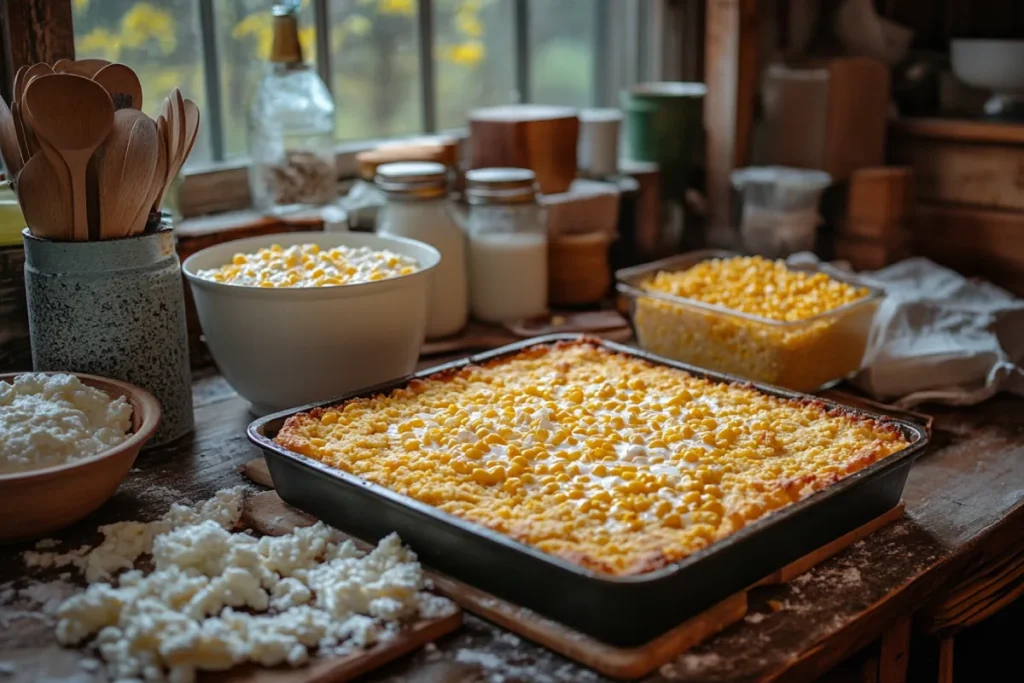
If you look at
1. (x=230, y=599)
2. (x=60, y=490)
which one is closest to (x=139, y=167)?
(x=60, y=490)

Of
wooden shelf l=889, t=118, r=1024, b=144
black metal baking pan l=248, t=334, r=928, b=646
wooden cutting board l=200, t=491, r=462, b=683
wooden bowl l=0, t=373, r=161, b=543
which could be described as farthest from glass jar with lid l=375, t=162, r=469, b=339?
wooden shelf l=889, t=118, r=1024, b=144

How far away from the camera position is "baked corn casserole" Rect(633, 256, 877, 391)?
5.65ft

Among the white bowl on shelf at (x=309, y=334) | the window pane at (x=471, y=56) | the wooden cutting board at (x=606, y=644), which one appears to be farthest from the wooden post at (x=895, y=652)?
the window pane at (x=471, y=56)

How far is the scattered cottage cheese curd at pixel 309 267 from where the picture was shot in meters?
1.62

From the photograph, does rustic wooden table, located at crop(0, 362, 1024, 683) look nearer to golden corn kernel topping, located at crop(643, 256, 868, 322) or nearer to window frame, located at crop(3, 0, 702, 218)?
golden corn kernel topping, located at crop(643, 256, 868, 322)

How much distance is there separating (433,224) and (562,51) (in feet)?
2.95

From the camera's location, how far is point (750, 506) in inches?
46.2

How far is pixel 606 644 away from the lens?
105cm

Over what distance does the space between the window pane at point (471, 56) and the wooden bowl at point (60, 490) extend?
1375 millimetres

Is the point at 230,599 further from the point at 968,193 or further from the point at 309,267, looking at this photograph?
the point at 968,193

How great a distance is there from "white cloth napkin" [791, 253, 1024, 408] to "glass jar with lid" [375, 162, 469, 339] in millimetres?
656

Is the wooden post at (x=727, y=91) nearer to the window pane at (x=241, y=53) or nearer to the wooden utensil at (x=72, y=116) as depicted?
the window pane at (x=241, y=53)

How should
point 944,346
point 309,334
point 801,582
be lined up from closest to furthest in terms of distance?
point 801,582, point 309,334, point 944,346

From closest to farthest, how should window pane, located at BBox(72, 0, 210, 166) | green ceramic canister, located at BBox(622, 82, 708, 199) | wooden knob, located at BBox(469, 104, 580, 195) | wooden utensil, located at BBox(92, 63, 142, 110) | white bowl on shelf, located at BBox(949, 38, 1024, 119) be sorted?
wooden utensil, located at BBox(92, 63, 142, 110)
window pane, located at BBox(72, 0, 210, 166)
wooden knob, located at BBox(469, 104, 580, 195)
white bowl on shelf, located at BBox(949, 38, 1024, 119)
green ceramic canister, located at BBox(622, 82, 708, 199)
